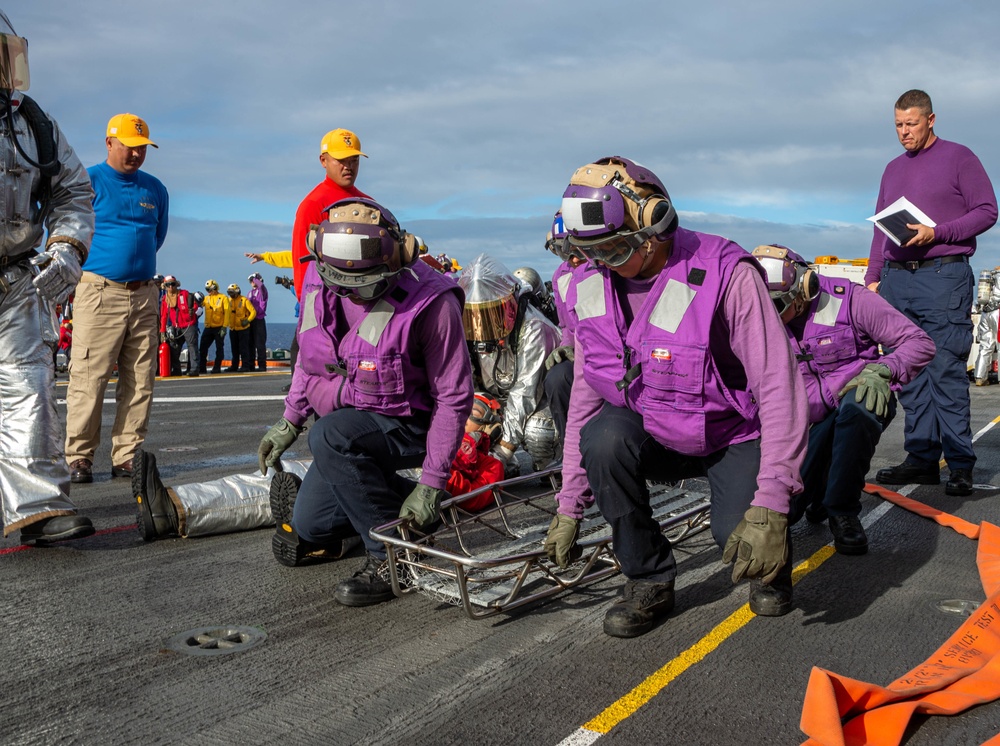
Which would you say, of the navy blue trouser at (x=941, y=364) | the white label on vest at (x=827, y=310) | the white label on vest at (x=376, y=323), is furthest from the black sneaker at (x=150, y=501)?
the navy blue trouser at (x=941, y=364)

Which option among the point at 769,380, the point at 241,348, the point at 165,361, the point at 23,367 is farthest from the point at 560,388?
the point at 241,348

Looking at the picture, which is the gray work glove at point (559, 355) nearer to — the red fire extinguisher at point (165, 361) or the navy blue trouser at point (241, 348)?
the red fire extinguisher at point (165, 361)

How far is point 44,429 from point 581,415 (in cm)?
275

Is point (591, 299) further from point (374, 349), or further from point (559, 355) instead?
point (559, 355)

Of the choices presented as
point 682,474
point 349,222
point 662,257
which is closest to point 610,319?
point 662,257

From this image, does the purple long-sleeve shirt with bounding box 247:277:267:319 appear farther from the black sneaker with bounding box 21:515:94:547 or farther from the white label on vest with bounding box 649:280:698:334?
the white label on vest with bounding box 649:280:698:334

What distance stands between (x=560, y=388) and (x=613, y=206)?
2562 millimetres

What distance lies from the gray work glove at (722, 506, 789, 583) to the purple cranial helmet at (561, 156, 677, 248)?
1042mm

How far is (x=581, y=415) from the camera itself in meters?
3.96

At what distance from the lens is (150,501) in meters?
4.92

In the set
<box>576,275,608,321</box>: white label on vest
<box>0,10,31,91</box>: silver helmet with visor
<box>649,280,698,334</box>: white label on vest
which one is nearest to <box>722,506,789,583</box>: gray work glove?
<box>649,280,698,334</box>: white label on vest

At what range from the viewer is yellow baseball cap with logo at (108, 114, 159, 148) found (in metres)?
6.82

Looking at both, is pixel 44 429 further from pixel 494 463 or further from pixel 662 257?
pixel 662 257

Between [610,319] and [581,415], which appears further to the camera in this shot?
[581,415]
